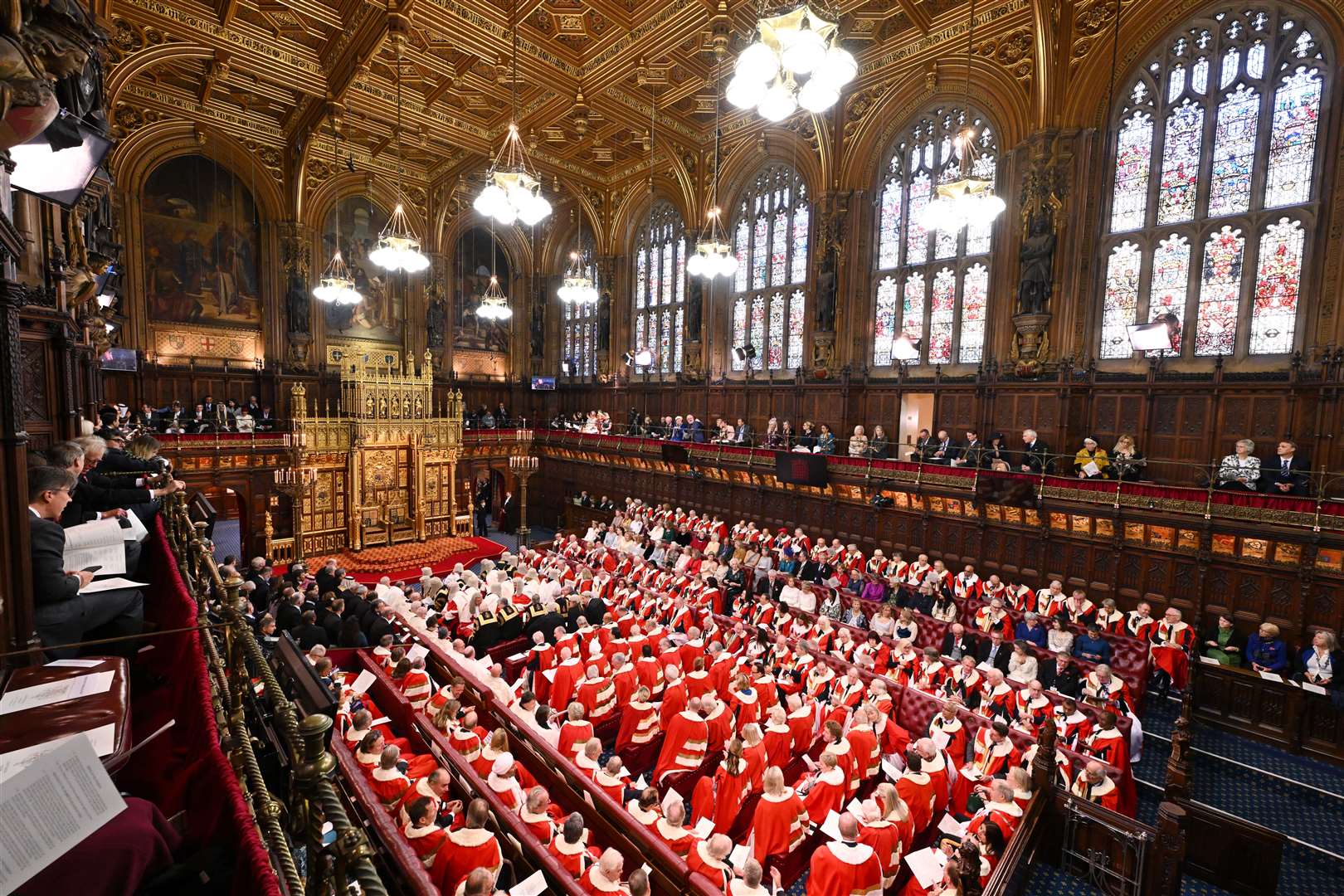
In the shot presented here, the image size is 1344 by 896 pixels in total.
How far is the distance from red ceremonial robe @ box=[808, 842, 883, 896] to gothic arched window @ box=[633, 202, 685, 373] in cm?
1891

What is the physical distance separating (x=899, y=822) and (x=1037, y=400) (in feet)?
36.8

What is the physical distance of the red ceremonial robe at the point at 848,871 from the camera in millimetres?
5090

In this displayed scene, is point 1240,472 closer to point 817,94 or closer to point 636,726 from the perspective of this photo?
point 817,94

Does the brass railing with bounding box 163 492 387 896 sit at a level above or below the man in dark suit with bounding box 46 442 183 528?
below

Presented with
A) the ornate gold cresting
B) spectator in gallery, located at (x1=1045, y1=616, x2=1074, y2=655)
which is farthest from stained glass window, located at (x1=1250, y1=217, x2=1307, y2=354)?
the ornate gold cresting

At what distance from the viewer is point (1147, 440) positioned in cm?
1238

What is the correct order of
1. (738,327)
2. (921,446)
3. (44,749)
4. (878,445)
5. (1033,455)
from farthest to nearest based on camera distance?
(738,327)
(878,445)
(921,446)
(1033,455)
(44,749)

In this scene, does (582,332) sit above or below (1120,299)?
above

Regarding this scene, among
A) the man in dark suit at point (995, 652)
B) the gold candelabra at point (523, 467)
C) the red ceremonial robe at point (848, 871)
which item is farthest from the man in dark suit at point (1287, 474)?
the gold candelabra at point (523, 467)

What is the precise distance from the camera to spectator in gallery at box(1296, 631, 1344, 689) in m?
8.51

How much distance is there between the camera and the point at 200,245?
19.9 m

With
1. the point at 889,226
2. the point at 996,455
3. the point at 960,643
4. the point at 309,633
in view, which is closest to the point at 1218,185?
the point at 996,455

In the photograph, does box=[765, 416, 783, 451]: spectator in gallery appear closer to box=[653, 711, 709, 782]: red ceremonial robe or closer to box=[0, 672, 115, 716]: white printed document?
box=[653, 711, 709, 782]: red ceremonial robe

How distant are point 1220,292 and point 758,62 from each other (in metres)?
12.4
